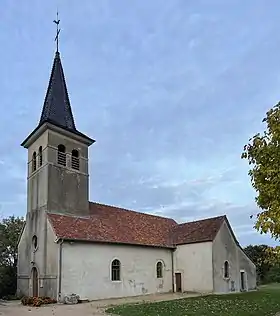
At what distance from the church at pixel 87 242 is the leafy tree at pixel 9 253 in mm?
2061

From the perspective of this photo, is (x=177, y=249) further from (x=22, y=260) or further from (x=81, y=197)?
(x=22, y=260)

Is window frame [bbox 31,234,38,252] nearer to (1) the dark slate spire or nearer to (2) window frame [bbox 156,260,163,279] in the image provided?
(1) the dark slate spire

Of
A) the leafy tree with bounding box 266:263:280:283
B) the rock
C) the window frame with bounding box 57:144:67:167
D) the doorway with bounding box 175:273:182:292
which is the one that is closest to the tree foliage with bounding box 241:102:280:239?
the rock

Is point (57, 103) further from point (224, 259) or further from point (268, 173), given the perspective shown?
point (268, 173)

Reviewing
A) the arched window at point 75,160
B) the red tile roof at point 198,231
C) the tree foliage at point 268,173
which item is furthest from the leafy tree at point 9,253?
the tree foliage at point 268,173

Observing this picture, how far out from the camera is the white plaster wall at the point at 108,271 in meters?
24.3

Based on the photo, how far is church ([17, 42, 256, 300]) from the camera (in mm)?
24891

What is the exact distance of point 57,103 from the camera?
3008cm

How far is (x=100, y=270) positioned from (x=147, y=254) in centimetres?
506

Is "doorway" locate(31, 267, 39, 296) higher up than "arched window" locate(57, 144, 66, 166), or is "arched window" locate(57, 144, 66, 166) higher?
"arched window" locate(57, 144, 66, 166)

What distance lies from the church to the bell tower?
2.9 inches

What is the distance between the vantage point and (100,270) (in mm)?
25828

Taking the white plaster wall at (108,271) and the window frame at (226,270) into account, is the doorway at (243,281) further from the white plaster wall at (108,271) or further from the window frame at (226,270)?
the white plaster wall at (108,271)

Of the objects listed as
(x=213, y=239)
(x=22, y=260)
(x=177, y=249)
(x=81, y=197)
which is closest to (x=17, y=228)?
(x=22, y=260)
